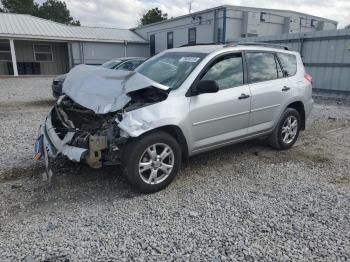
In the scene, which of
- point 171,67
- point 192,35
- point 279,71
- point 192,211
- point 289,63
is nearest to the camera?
point 192,211

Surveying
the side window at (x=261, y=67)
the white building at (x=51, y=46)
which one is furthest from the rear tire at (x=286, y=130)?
the white building at (x=51, y=46)

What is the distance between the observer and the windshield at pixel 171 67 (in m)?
4.21

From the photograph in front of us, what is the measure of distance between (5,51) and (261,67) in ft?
80.9

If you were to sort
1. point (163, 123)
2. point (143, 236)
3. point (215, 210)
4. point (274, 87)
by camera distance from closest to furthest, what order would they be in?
point (143, 236) → point (215, 210) → point (163, 123) → point (274, 87)

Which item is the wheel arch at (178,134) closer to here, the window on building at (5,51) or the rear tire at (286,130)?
the rear tire at (286,130)

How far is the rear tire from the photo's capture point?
5395 mm

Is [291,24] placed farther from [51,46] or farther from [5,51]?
[5,51]

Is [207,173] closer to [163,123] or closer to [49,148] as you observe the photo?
[163,123]

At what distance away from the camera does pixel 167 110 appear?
12.5ft

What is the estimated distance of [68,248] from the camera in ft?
9.21

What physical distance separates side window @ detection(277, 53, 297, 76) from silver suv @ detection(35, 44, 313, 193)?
0.05 metres

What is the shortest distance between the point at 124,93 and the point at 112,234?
5.54ft

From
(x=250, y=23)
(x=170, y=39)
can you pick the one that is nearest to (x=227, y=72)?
(x=250, y=23)

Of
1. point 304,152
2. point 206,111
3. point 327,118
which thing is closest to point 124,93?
point 206,111
